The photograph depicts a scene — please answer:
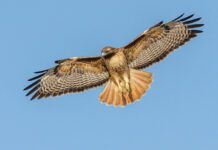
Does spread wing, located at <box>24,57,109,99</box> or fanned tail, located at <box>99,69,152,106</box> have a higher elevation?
spread wing, located at <box>24,57,109,99</box>

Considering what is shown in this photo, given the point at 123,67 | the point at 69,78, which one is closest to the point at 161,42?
the point at 123,67

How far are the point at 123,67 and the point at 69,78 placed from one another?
1496 millimetres

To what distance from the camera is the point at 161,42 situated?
1839 centimetres

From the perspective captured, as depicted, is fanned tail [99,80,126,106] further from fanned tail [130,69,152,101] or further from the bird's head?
the bird's head

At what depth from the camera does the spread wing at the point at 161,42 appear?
18.2 metres

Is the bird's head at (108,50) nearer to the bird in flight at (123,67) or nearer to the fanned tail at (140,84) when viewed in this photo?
the bird in flight at (123,67)

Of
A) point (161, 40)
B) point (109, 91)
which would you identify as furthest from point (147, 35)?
point (109, 91)

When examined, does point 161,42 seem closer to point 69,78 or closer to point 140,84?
point 140,84

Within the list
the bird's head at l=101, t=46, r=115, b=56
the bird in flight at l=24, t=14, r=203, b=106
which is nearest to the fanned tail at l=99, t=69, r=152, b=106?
the bird in flight at l=24, t=14, r=203, b=106

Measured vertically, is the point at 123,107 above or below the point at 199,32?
below

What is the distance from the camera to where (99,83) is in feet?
61.5

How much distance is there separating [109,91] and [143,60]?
1.06m

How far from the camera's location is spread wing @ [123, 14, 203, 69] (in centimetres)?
1822

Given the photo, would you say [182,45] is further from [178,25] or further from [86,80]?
[86,80]
